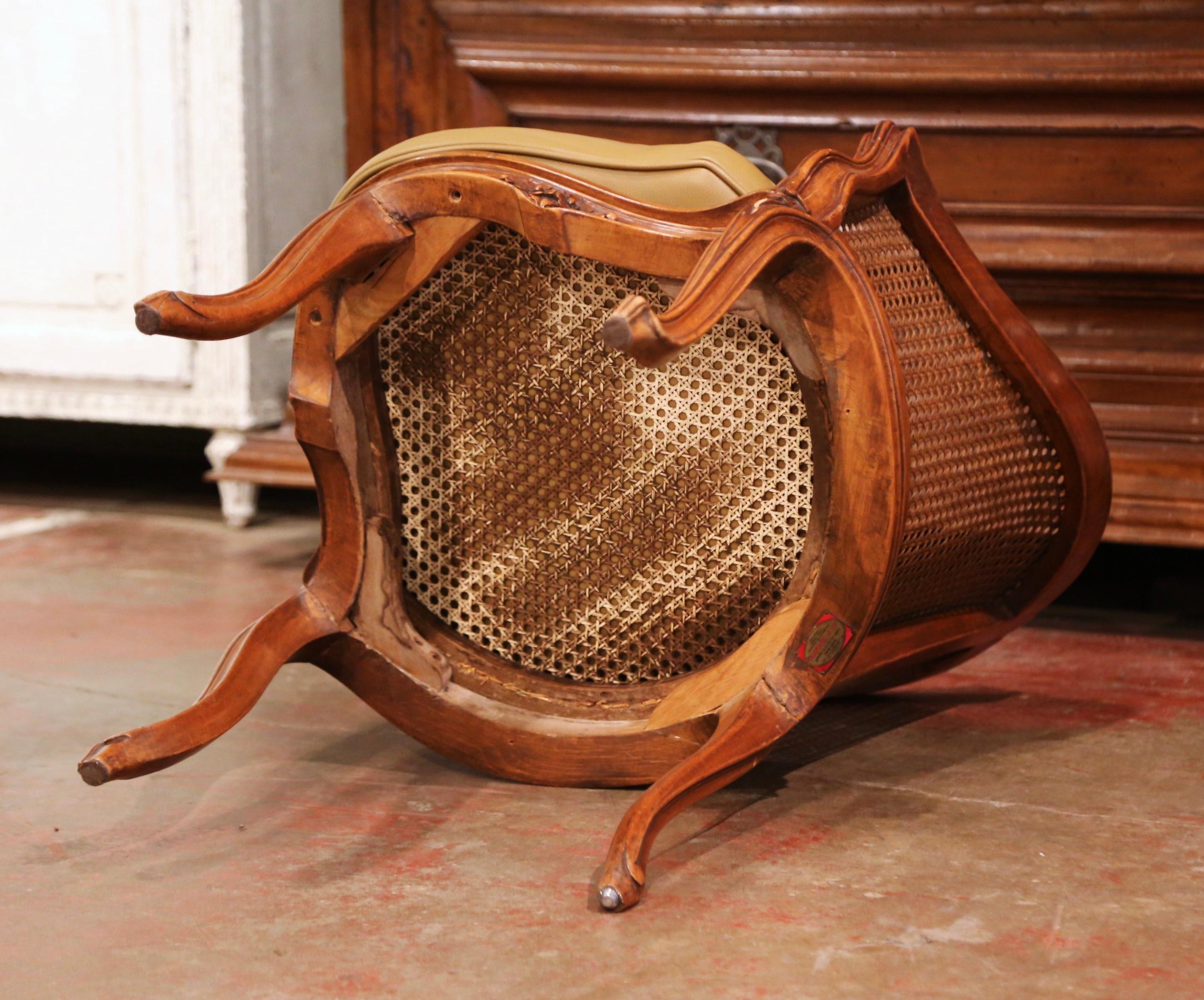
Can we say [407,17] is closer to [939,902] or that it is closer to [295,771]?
[295,771]

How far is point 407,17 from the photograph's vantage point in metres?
2.10

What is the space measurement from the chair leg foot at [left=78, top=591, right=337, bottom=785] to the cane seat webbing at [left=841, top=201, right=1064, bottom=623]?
0.46 meters

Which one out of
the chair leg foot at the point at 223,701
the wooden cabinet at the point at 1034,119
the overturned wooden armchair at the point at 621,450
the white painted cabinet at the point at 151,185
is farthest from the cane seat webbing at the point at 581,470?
the white painted cabinet at the point at 151,185

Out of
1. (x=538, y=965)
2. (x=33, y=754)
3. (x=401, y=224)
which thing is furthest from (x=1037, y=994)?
(x=33, y=754)

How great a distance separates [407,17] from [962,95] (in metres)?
0.80

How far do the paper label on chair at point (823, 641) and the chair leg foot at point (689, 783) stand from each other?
4 centimetres

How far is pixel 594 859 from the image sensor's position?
99cm

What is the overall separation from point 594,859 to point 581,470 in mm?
314

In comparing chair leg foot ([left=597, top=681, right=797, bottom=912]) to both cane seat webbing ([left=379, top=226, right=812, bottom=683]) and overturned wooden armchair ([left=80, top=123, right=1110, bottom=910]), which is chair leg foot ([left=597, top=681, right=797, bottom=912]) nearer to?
overturned wooden armchair ([left=80, top=123, right=1110, bottom=910])

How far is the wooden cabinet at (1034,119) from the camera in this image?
1.77 meters

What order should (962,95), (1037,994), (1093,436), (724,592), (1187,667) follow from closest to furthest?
(1037,994) < (724,592) < (1093,436) < (1187,667) < (962,95)

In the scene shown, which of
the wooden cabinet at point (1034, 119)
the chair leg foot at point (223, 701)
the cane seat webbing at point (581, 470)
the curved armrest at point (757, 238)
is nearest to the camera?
the curved armrest at point (757, 238)

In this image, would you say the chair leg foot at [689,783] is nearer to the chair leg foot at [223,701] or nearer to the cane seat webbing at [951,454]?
Answer: the cane seat webbing at [951,454]

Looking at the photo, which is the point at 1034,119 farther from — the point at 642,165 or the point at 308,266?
the point at 308,266
